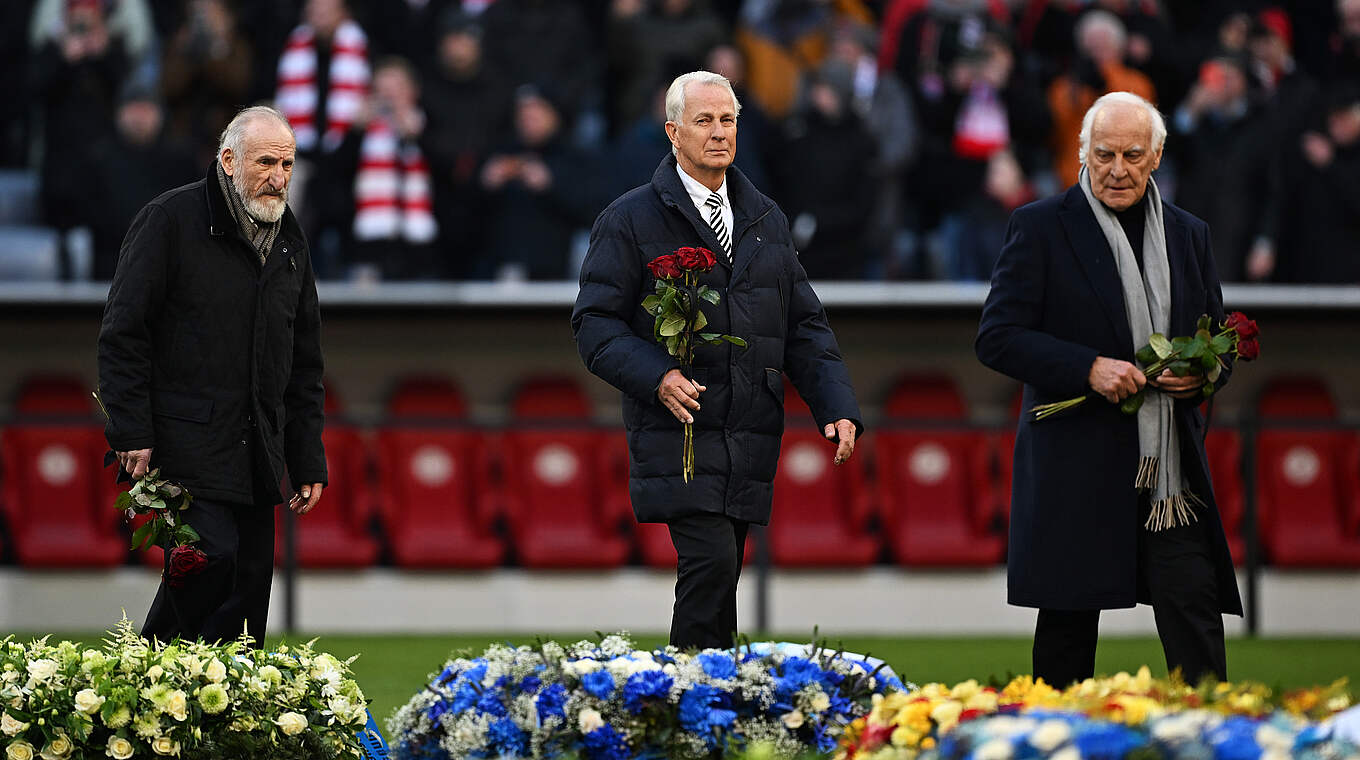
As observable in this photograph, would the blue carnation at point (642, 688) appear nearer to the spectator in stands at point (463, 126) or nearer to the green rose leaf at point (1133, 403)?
the green rose leaf at point (1133, 403)

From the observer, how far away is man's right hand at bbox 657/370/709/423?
5.98 m

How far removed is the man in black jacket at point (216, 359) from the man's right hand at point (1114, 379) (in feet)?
7.85

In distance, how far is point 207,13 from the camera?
14.4 metres

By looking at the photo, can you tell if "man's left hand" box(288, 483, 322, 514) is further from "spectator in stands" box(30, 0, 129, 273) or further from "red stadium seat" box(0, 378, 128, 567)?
"spectator in stands" box(30, 0, 129, 273)

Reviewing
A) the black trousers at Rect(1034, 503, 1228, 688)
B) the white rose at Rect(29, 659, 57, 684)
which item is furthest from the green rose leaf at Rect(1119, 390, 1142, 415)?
the white rose at Rect(29, 659, 57, 684)

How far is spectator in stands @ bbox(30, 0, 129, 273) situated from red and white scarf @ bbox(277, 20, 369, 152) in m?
1.28

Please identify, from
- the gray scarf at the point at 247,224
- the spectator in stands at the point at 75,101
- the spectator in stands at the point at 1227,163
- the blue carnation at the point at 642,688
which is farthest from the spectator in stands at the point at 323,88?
the blue carnation at the point at 642,688

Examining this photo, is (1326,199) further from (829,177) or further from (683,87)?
(683,87)

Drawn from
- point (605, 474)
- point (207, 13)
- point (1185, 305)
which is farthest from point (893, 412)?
point (1185, 305)

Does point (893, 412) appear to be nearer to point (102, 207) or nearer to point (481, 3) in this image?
point (481, 3)

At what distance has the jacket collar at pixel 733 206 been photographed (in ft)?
20.6

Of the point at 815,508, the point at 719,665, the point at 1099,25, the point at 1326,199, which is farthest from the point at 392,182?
the point at 719,665

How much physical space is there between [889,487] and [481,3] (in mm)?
4318

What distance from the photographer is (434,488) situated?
44.2 feet
